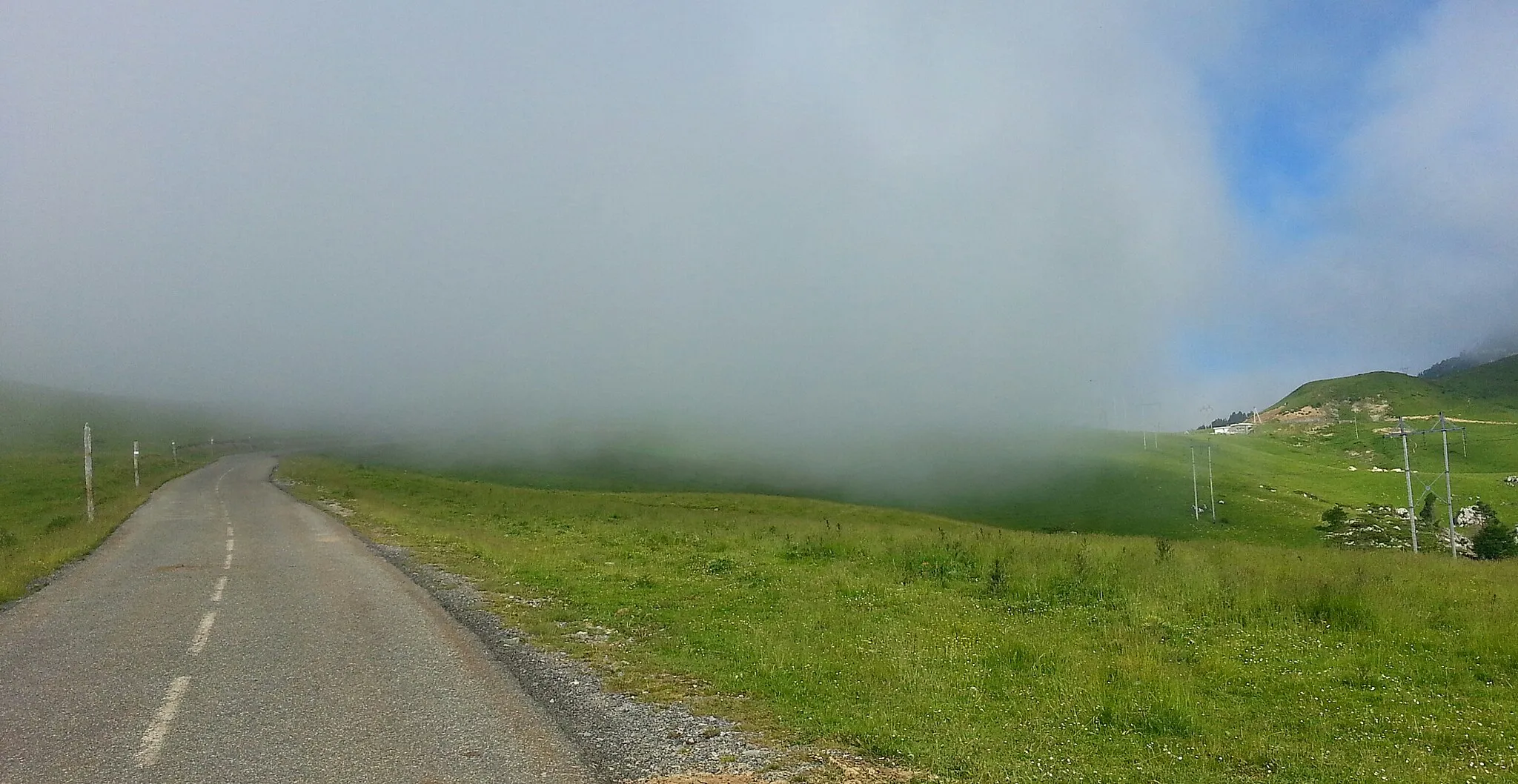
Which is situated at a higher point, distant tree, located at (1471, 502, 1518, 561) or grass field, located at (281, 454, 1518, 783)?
grass field, located at (281, 454, 1518, 783)

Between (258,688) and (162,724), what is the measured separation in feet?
4.75

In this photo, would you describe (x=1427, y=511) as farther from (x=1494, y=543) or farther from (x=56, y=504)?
(x=56, y=504)

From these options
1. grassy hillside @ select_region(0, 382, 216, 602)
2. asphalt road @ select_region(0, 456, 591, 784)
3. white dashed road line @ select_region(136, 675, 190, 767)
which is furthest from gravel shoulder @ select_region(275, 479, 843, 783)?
grassy hillside @ select_region(0, 382, 216, 602)

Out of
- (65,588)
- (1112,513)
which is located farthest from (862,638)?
(1112,513)

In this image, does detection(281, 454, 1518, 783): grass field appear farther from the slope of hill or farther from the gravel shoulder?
the slope of hill

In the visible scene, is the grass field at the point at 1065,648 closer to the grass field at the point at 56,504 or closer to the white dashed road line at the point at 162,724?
the white dashed road line at the point at 162,724

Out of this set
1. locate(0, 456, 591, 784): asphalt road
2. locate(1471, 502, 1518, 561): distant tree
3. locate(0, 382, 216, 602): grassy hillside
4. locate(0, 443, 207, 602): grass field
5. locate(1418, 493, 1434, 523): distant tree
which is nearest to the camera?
locate(0, 456, 591, 784): asphalt road

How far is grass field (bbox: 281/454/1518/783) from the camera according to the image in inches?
326

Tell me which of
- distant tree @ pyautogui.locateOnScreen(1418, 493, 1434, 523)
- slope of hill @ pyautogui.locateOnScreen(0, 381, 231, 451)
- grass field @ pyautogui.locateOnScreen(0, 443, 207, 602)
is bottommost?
distant tree @ pyautogui.locateOnScreen(1418, 493, 1434, 523)

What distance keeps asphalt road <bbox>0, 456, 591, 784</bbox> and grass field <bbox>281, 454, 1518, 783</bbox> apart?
2.10 metres

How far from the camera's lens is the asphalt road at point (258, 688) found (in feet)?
25.8

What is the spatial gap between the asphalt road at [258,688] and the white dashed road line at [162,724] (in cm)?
3

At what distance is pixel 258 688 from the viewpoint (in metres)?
Answer: 10.5

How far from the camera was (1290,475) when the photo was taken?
155m
